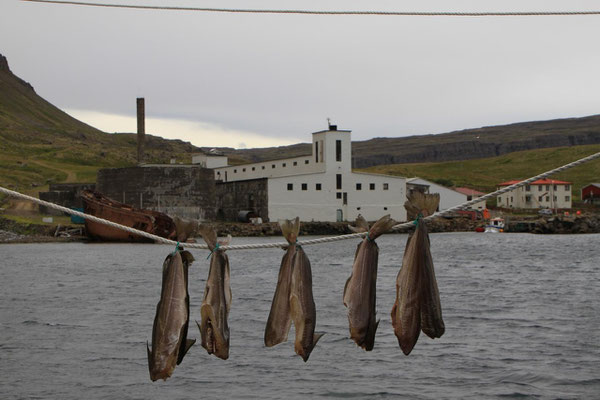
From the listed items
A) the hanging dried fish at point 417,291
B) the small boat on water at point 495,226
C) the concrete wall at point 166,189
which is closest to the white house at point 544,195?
the small boat on water at point 495,226

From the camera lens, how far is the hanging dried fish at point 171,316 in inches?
225

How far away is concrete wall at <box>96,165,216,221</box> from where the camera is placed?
81.2 metres

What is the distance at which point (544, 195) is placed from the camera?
127750 mm

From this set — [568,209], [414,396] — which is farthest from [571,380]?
[568,209]

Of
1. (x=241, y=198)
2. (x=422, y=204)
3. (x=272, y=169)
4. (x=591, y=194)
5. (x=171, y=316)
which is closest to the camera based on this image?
(x=422, y=204)

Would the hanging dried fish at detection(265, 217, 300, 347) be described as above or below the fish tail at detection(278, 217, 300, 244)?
below

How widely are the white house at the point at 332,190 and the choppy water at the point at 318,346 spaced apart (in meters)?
42.8

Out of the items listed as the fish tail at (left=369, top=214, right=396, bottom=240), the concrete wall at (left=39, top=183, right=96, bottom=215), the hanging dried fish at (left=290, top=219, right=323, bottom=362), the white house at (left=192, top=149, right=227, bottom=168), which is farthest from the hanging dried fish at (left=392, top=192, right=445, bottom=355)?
the white house at (left=192, top=149, right=227, bottom=168)

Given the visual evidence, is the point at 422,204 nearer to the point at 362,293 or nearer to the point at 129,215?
the point at 362,293

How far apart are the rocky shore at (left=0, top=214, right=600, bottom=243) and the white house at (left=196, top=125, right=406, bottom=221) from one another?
8.29ft

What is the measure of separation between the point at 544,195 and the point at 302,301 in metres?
130

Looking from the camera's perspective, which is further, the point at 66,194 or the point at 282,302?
the point at 66,194

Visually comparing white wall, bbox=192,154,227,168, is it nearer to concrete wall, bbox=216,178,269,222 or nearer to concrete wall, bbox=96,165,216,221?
concrete wall, bbox=216,178,269,222

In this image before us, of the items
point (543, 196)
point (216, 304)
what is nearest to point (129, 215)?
point (216, 304)
